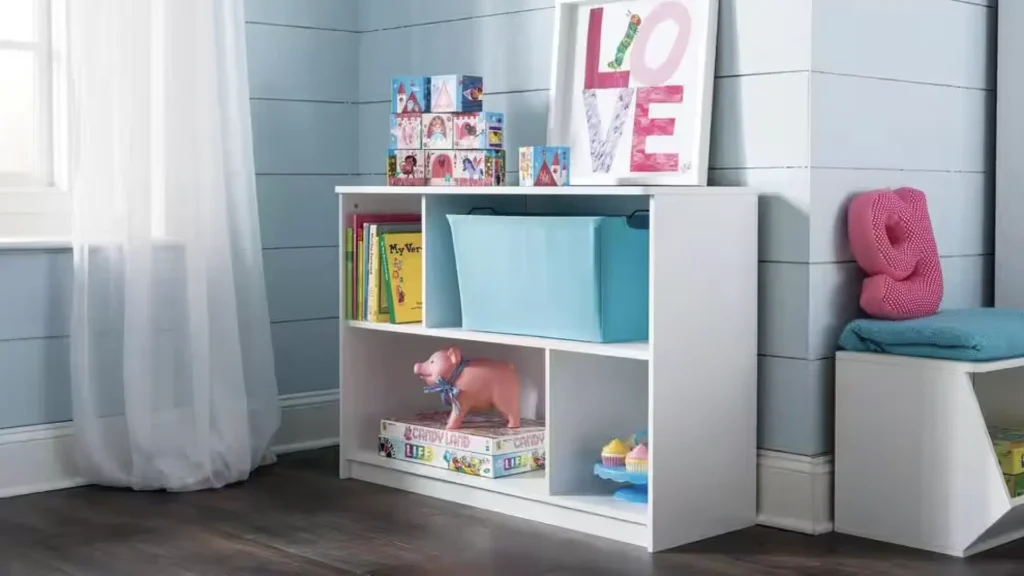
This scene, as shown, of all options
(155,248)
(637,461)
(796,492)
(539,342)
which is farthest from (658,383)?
(155,248)

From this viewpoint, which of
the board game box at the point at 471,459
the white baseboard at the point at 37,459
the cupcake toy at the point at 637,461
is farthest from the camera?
the white baseboard at the point at 37,459

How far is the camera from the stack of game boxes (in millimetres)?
2945

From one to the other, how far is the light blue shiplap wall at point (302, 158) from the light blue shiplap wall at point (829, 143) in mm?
1236

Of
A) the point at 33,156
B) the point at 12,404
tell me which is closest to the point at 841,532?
the point at 12,404

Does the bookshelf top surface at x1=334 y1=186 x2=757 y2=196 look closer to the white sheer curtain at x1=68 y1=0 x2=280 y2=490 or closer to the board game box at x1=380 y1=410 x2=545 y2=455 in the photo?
the white sheer curtain at x1=68 y1=0 x2=280 y2=490

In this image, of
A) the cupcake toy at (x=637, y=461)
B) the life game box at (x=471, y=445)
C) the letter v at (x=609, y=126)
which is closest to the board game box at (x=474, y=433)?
the life game box at (x=471, y=445)

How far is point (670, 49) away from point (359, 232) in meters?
0.82

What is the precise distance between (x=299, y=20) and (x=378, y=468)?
47.8 inches

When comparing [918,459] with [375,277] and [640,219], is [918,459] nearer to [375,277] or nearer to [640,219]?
[640,219]

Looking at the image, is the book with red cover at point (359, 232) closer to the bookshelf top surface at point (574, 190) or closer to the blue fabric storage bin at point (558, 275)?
the bookshelf top surface at point (574, 190)

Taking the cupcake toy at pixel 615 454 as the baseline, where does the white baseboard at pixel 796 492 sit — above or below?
below

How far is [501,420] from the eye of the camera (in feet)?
10.1

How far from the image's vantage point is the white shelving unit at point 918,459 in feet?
7.89

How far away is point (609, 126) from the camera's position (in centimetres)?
290
